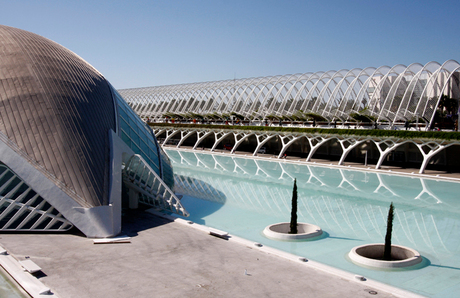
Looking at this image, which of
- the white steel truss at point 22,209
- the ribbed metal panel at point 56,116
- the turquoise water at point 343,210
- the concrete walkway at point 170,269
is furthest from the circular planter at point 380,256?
the white steel truss at point 22,209

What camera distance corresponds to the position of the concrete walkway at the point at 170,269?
9422 mm

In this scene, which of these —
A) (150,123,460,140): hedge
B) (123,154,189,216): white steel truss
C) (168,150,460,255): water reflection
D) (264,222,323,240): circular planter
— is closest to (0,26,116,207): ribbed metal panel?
(123,154,189,216): white steel truss

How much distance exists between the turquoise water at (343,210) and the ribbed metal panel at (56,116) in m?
6.00

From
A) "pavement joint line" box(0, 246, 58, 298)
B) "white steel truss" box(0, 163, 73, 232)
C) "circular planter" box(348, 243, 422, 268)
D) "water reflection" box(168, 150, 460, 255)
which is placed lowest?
"water reflection" box(168, 150, 460, 255)

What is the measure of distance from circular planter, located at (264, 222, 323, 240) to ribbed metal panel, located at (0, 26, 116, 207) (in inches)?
271

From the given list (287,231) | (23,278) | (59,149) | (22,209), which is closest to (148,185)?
(59,149)

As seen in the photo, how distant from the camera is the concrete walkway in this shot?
9.42m

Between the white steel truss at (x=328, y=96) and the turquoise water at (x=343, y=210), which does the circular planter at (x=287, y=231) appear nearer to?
the turquoise water at (x=343, y=210)

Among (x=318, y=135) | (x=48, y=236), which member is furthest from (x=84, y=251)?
(x=318, y=135)

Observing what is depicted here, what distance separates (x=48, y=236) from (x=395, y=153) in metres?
35.5

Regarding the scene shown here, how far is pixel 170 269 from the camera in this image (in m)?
10.9

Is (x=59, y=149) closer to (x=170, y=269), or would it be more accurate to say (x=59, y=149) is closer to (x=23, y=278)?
(x=23, y=278)

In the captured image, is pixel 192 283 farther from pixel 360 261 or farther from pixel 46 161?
pixel 46 161

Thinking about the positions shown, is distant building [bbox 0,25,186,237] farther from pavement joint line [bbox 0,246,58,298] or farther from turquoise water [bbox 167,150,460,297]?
turquoise water [bbox 167,150,460,297]
